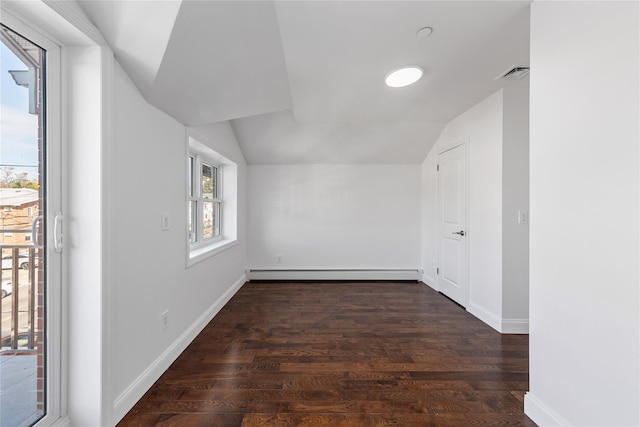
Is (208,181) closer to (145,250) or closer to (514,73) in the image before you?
(145,250)

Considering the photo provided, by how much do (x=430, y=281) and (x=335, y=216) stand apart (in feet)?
5.78

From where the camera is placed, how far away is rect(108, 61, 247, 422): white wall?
1395 mm

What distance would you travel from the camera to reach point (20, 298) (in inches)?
43.5

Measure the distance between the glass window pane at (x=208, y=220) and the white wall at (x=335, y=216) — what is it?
2.80 feet

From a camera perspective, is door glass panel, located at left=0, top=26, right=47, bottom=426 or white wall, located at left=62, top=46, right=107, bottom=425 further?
white wall, located at left=62, top=46, right=107, bottom=425

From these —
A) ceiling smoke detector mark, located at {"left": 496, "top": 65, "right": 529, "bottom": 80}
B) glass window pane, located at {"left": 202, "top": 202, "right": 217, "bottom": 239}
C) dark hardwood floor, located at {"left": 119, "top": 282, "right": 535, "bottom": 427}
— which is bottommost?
dark hardwood floor, located at {"left": 119, "top": 282, "right": 535, "bottom": 427}

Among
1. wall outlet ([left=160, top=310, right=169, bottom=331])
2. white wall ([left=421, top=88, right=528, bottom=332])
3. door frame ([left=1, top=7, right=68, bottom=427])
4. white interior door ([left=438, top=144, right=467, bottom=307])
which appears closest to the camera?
door frame ([left=1, top=7, right=68, bottom=427])

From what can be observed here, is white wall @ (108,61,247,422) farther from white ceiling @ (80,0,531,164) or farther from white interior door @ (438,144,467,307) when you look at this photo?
white interior door @ (438,144,467,307)

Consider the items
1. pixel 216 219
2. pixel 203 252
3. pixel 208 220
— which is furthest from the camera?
pixel 216 219

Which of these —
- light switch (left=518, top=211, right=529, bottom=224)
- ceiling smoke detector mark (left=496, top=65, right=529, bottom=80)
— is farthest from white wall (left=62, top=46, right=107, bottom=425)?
light switch (left=518, top=211, right=529, bottom=224)

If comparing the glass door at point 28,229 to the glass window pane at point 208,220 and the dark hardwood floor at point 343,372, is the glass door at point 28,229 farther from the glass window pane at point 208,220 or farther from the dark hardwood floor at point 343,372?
the glass window pane at point 208,220

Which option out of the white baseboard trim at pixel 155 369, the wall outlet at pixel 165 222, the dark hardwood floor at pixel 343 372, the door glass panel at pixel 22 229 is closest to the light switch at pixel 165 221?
the wall outlet at pixel 165 222

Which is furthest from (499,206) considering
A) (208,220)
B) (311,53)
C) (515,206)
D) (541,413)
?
(208,220)

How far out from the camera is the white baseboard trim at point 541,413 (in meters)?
1.28
